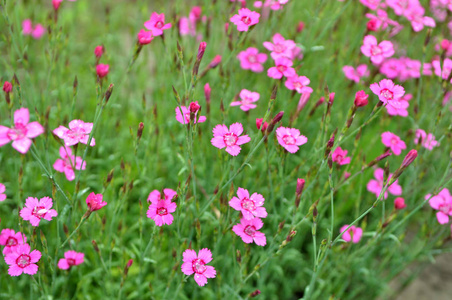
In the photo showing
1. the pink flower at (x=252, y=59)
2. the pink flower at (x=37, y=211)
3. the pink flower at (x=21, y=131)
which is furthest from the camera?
the pink flower at (x=252, y=59)

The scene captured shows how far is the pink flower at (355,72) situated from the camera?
94.6 inches

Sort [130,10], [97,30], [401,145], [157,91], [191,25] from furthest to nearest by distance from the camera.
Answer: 1. [130,10]
2. [97,30]
3. [157,91]
4. [191,25]
5. [401,145]

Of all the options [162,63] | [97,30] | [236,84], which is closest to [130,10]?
[97,30]

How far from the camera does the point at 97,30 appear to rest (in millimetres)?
4383

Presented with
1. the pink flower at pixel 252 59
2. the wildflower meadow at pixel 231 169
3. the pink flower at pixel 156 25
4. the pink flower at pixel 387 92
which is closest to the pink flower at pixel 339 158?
the wildflower meadow at pixel 231 169

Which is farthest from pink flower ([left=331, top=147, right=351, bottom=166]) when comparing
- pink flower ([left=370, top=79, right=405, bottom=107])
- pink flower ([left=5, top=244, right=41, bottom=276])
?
pink flower ([left=5, top=244, right=41, bottom=276])

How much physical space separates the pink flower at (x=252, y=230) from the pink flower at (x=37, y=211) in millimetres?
734

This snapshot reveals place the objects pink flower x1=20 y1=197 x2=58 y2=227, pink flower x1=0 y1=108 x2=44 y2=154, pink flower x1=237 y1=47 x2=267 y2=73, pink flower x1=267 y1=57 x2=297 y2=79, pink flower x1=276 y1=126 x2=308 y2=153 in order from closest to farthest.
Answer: pink flower x1=0 y1=108 x2=44 y2=154
pink flower x1=20 y1=197 x2=58 y2=227
pink flower x1=276 y1=126 x2=308 y2=153
pink flower x1=267 y1=57 x2=297 y2=79
pink flower x1=237 y1=47 x2=267 y2=73

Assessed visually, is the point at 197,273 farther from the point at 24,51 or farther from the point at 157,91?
the point at 157,91

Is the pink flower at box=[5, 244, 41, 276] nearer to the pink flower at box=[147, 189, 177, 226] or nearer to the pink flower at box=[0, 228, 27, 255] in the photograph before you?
the pink flower at box=[0, 228, 27, 255]

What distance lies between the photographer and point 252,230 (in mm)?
1728

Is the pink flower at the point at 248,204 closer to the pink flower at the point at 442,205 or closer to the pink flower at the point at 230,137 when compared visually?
the pink flower at the point at 230,137

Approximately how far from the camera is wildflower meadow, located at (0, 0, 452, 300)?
1731 mm

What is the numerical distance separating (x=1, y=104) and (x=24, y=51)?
42 cm
